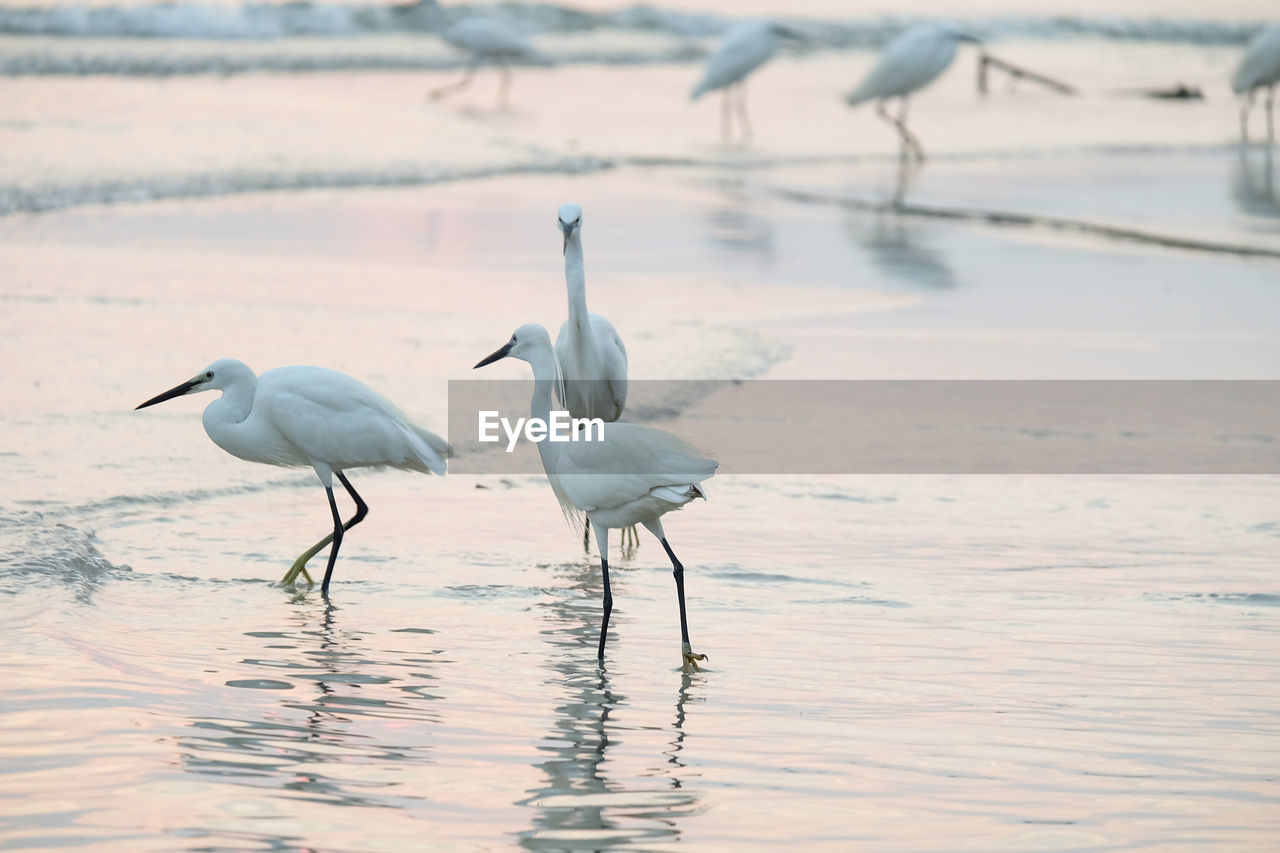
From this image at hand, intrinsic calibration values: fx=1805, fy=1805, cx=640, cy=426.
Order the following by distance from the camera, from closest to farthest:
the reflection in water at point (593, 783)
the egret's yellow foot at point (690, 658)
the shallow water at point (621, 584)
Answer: the reflection in water at point (593, 783) < the shallow water at point (621, 584) < the egret's yellow foot at point (690, 658)

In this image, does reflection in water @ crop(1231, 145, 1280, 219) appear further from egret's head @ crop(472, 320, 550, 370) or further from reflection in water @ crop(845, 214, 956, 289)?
egret's head @ crop(472, 320, 550, 370)

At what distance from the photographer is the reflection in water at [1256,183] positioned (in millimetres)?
15453

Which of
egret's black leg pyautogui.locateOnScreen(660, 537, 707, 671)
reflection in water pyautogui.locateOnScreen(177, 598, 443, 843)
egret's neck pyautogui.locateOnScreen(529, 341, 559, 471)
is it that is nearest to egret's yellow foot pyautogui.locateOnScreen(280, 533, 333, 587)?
reflection in water pyautogui.locateOnScreen(177, 598, 443, 843)

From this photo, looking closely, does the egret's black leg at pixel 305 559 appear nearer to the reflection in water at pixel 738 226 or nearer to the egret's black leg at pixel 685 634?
the egret's black leg at pixel 685 634

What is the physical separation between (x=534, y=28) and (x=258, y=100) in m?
12.7

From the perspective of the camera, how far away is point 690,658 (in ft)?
17.2

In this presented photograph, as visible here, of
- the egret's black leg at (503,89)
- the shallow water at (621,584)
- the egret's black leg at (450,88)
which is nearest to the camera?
the shallow water at (621,584)

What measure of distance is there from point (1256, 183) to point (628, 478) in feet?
44.1

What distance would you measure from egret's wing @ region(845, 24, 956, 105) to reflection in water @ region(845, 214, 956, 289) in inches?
188

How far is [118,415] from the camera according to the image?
25.6ft

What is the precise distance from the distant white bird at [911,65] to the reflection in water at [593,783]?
48.8ft

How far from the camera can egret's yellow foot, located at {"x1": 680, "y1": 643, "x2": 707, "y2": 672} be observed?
5242mm

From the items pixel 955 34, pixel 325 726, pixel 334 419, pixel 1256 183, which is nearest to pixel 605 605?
pixel 325 726

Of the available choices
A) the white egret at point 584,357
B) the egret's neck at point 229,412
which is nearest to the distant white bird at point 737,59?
the white egret at point 584,357
